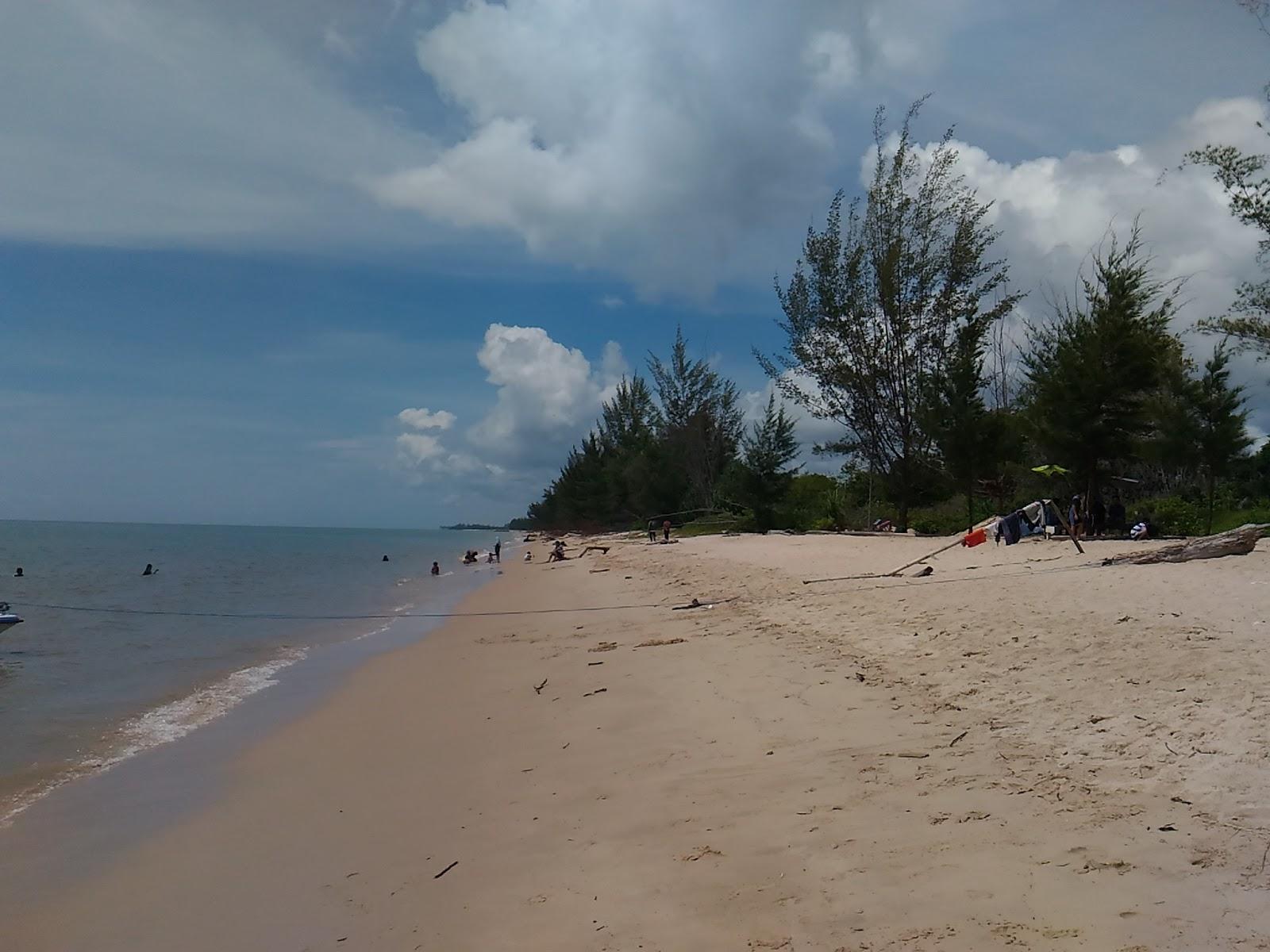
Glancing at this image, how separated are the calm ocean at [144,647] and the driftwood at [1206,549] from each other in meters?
12.4

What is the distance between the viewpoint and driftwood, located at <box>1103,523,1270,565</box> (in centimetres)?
1155

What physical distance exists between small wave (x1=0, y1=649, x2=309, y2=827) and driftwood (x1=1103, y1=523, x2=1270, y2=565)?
12.3m

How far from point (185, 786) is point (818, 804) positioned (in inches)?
214

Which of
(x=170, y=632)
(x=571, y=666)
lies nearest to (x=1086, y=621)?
(x=571, y=666)

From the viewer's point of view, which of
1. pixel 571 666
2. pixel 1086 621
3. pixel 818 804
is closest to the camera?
pixel 818 804

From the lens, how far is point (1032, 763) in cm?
501

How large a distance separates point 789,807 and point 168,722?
310 inches

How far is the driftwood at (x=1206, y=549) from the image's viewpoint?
1155 centimetres

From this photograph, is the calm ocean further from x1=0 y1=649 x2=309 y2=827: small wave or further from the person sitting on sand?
the person sitting on sand

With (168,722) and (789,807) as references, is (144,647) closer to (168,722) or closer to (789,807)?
(168,722)

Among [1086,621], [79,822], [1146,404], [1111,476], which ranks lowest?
[79,822]

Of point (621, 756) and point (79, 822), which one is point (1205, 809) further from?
point (79, 822)

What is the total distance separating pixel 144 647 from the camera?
1538 centimetres

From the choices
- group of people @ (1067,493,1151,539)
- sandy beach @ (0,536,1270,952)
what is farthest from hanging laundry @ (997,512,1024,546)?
sandy beach @ (0,536,1270,952)
